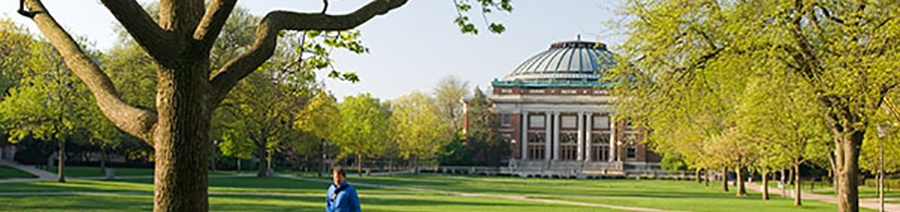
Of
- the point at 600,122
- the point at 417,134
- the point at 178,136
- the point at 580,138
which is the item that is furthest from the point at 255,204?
the point at 600,122

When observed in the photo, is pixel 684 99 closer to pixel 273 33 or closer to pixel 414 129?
pixel 273 33

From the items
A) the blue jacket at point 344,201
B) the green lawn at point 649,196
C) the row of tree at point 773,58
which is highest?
the row of tree at point 773,58

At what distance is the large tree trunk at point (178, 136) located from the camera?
25.7ft

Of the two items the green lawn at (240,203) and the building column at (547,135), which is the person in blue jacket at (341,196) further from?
the building column at (547,135)

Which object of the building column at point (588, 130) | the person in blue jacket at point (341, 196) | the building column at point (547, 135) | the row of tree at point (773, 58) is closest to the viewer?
the person in blue jacket at point (341, 196)

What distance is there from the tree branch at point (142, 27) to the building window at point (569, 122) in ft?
387

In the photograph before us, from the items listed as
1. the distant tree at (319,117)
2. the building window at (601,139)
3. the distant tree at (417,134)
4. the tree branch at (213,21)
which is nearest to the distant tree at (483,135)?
the building window at (601,139)

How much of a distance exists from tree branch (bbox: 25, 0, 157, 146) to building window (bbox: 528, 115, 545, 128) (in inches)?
4589

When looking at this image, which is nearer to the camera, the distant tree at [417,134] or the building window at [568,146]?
the distant tree at [417,134]

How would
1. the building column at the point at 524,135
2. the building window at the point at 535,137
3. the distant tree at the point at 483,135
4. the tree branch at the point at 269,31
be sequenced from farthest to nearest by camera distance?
1. the building window at the point at 535,137
2. the building column at the point at 524,135
3. the distant tree at the point at 483,135
4. the tree branch at the point at 269,31

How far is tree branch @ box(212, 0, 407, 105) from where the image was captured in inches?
318

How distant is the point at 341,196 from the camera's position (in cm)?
1114

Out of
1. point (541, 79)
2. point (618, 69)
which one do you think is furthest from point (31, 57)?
point (541, 79)

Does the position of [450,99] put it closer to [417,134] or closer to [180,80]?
[417,134]
